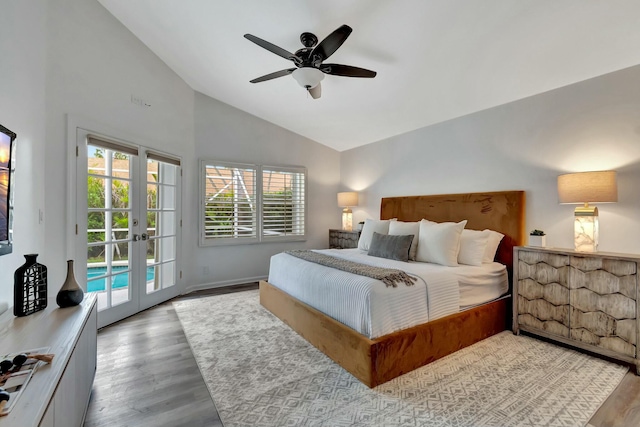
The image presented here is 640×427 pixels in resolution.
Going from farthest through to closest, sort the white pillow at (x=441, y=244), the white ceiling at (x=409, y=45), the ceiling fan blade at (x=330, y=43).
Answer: the white pillow at (x=441, y=244)
the white ceiling at (x=409, y=45)
the ceiling fan blade at (x=330, y=43)

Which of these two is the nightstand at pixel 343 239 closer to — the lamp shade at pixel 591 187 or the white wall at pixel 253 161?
the white wall at pixel 253 161

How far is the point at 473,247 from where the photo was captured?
3.18 metres

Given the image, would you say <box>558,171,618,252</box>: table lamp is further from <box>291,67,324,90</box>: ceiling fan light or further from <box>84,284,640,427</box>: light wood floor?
<box>291,67,324,90</box>: ceiling fan light

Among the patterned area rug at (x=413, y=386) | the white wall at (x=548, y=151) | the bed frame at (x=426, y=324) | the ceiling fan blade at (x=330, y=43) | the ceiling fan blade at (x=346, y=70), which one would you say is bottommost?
the patterned area rug at (x=413, y=386)

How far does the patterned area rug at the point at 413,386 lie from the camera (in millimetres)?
1762

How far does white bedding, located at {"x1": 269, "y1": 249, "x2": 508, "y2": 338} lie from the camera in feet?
7.09

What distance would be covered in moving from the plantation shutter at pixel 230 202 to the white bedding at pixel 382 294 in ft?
6.98

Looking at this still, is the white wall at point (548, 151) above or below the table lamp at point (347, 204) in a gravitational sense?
above

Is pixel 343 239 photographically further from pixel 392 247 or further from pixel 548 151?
pixel 548 151

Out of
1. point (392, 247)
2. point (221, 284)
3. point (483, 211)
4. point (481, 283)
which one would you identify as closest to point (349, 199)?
point (392, 247)

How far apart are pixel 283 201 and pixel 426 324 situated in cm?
366

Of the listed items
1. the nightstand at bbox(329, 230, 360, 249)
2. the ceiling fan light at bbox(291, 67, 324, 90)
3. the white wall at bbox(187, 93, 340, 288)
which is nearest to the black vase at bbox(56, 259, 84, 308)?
the ceiling fan light at bbox(291, 67, 324, 90)

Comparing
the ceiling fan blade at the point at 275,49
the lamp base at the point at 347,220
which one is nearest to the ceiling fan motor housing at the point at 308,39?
the ceiling fan blade at the point at 275,49

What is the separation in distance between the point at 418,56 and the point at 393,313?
8.11 ft
